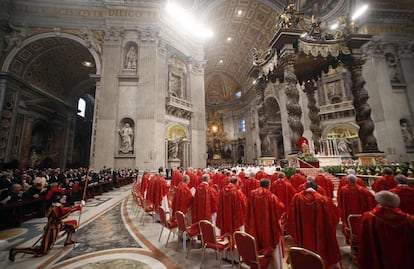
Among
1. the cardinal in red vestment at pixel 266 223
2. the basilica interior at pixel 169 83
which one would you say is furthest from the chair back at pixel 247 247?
the basilica interior at pixel 169 83

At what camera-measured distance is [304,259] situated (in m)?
1.40

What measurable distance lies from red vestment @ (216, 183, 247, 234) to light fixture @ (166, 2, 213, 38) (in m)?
17.0

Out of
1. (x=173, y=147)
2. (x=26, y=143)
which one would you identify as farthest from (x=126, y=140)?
(x=26, y=143)

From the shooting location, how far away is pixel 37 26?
40.7 feet

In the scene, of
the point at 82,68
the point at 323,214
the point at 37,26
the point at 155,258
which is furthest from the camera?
the point at 82,68

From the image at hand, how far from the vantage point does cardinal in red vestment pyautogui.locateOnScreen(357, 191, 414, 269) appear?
4.81 feet

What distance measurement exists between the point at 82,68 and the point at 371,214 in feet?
69.0

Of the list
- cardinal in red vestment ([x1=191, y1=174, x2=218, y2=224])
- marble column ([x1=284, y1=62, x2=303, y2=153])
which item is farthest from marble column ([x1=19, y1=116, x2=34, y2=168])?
marble column ([x1=284, y1=62, x2=303, y2=153])

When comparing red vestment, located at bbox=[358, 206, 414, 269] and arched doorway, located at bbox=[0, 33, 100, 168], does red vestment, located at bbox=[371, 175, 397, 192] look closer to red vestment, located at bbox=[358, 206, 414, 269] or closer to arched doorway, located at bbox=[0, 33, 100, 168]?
red vestment, located at bbox=[358, 206, 414, 269]

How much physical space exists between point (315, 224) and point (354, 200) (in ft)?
4.37

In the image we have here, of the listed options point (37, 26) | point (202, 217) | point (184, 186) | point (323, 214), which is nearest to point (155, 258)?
point (202, 217)

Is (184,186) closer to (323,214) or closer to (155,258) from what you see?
(155,258)

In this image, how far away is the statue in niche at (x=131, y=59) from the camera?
1297 cm

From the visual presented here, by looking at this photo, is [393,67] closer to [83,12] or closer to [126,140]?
[126,140]
